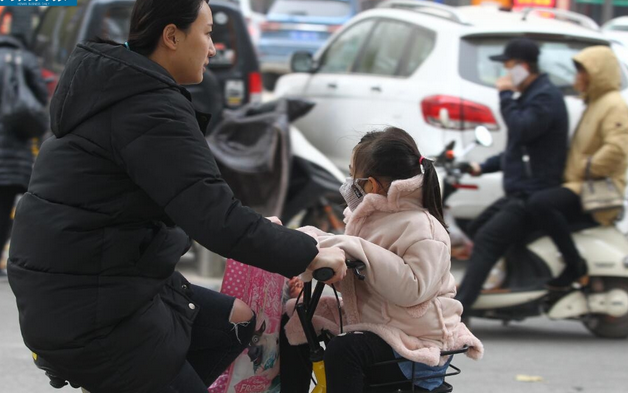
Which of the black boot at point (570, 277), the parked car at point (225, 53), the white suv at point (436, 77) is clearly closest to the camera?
the black boot at point (570, 277)

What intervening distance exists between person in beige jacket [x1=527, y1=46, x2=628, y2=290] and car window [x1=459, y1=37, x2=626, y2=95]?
4.22ft

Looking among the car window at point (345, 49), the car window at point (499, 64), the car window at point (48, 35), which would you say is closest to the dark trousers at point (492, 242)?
the car window at point (499, 64)

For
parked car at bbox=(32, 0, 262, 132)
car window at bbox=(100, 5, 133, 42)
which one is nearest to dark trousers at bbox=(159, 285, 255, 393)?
car window at bbox=(100, 5, 133, 42)

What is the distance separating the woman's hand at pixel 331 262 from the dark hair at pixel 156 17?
0.68 meters

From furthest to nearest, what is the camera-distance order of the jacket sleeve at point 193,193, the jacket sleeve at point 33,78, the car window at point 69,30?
1. the car window at point 69,30
2. the jacket sleeve at point 33,78
3. the jacket sleeve at point 193,193

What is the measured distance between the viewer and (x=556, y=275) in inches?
243

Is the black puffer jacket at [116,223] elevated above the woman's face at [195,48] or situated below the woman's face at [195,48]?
below

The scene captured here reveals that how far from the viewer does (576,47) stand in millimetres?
7504

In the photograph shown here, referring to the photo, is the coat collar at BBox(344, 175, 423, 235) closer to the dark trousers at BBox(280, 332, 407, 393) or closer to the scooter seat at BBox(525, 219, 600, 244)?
the dark trousers at BBox(280, 332, 407, 393)

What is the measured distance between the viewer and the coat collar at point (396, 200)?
9.27 ft

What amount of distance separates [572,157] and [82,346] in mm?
4204

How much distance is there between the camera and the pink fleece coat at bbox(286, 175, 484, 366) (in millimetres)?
2746

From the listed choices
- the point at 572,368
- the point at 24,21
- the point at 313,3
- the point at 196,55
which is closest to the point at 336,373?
the point at 196,55

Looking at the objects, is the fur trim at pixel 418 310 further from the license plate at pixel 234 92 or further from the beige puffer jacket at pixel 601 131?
the license plate at pixel 234 92
